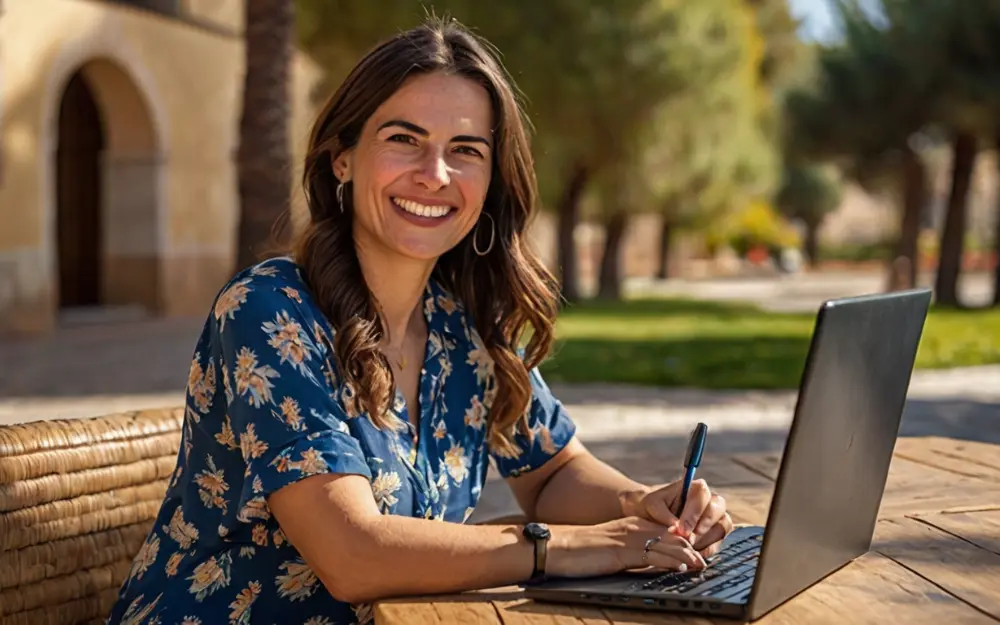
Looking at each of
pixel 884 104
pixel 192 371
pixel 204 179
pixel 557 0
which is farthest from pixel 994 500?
pixel 884 104

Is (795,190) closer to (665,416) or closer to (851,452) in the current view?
(665,416)

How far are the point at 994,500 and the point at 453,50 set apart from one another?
1297mm

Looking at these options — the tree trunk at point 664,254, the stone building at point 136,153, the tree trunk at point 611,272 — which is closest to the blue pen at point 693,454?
the stone building at point 136,153

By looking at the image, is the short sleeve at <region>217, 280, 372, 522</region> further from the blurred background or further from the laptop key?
the blurred background

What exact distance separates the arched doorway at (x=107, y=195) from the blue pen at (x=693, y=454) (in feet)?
50.7

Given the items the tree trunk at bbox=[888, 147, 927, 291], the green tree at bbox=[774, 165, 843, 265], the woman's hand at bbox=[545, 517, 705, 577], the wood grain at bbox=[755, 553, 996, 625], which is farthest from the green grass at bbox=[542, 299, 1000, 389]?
the green tree at bbox=[774, 165, 843, 265]

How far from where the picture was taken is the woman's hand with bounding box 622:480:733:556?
212 centimetres

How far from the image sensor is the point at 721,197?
25594 millimetres

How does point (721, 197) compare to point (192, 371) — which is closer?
point (192, 371)

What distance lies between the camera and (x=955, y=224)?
23234 mm

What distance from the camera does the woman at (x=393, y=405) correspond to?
1.97 m

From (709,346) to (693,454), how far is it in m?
12.7

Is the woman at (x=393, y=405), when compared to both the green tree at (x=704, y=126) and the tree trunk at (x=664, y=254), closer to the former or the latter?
the green tree at (x=704, y=126)

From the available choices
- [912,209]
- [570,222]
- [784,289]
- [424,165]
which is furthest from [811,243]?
[424,165]
